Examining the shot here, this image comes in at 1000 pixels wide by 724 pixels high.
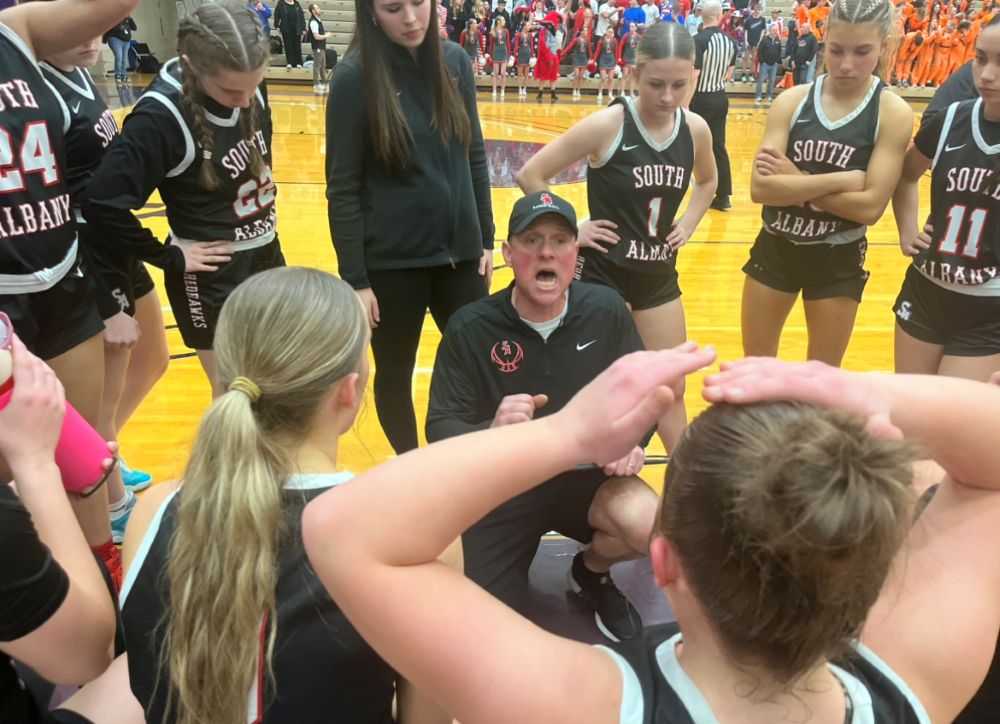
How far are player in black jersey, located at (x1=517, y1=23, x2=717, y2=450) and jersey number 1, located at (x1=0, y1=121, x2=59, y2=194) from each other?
5.76 feet

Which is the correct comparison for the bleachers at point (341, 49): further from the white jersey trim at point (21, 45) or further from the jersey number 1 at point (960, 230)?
the jersey number 1 at point (960, 230)

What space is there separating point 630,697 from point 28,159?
2.25 meters

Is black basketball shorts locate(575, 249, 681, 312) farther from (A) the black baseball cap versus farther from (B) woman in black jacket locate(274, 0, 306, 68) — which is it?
(B) woman in black jacket locate(274, 0, 306, 68)

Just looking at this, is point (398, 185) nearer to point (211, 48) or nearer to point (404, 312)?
point (404, 312)

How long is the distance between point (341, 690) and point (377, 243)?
6.23 ft

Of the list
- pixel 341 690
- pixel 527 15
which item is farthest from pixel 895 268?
pixel 527 15

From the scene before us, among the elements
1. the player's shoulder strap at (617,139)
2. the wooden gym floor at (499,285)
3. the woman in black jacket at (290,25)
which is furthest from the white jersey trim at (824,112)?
the woman in black jacket at (290,25)

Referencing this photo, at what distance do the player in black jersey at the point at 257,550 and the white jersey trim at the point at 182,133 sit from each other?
4.84 feet

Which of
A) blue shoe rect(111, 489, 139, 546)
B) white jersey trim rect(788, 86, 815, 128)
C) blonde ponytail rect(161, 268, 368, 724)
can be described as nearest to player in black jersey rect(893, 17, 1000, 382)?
A: white jersey trim rect(788, 86, 815, 128)

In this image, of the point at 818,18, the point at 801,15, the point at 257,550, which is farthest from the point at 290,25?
the point at 257,550

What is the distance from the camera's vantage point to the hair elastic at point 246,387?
1338mm

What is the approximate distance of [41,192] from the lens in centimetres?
234

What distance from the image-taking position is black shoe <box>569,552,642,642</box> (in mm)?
2619

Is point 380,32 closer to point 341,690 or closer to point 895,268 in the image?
point 341,690
